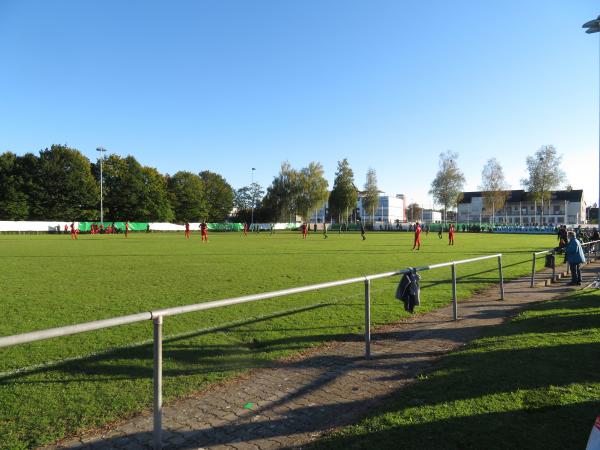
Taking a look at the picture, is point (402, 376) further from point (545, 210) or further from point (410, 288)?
point (545, 210)

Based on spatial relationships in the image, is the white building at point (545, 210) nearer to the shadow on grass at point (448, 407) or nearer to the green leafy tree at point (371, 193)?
the green leafy tree at point (371, 193)

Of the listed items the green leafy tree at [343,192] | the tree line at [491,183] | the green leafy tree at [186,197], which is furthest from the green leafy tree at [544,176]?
the green leafy tree at [186,197]

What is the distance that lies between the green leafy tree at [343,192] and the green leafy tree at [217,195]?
26.0 metres

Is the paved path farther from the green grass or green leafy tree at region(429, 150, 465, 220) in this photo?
green leafy tree at region(429, 150, 465, 220)

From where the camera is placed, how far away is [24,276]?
13.4 meters

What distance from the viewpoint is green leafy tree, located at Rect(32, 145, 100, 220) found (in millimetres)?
68062

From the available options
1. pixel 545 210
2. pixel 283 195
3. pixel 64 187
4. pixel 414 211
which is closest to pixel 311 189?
pixel 283 195

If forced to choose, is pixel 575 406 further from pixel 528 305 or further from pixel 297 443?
pixel 528 305

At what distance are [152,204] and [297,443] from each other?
80.8 metres

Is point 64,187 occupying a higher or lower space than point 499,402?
higher

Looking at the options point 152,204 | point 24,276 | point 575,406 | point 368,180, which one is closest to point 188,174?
point 152,204

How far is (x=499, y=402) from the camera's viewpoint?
4.10 m

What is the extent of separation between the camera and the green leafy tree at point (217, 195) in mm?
100250

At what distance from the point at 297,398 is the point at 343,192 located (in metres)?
86.0
